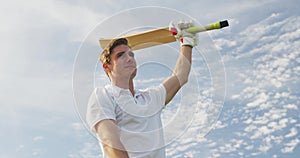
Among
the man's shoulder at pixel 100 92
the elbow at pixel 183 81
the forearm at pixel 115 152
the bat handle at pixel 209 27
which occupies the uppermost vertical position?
the bat handle at pixel 209 27

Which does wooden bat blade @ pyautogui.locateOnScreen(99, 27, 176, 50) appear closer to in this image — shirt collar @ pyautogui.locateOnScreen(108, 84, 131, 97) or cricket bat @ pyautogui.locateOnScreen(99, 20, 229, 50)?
cricket bat @ pyautogui.locateOnScreen(99, 20, 229, 50)

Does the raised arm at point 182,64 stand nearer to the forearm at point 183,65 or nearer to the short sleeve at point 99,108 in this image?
the forearm at point 183,65

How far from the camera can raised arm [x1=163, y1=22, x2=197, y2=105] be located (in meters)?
4.50

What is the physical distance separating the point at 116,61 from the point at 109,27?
0.52 meters

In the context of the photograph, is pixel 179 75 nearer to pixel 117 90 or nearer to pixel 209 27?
pixel 209 27

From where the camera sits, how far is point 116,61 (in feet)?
13.6

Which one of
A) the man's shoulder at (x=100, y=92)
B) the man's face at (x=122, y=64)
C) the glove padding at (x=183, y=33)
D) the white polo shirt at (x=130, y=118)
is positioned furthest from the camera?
the glove padding at (x=183, y=33)

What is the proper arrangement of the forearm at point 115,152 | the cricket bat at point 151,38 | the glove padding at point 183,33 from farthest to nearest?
the cricket bat at point 151,38
the glove padding at point 183,33
the forearm at point 115,152

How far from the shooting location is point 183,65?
461 centimetres

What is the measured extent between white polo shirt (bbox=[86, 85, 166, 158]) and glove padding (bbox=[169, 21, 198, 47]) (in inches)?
41.1

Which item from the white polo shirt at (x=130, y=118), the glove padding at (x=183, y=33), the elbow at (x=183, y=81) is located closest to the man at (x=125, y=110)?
the white polo shirt at (x=130, y=118)

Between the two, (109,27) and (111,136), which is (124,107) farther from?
(109,27)

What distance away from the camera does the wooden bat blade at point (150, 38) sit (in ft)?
16.2

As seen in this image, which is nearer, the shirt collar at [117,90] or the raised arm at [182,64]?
the shirt collar at [117,90]
